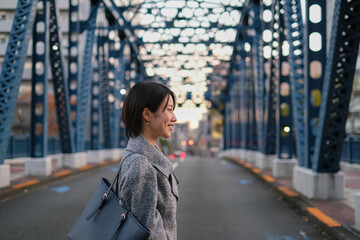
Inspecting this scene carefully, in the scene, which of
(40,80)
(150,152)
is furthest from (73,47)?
(150,152)

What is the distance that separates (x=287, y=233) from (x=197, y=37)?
781 inches

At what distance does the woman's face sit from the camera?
2.04 m

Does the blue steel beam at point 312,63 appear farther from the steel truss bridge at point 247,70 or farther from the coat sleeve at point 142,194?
the coat sleeve at point 142,194

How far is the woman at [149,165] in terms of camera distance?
70.4 inches

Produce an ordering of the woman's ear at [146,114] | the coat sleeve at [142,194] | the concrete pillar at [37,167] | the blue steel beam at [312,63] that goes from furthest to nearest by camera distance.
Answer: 1. the concrete pillar at [37,167]
2. the blue steel beam at [312,63]
3. the woman's ear at [146,114]
4. the coat sleeve at [142,194]

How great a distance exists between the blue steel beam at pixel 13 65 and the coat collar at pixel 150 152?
7.59 metres

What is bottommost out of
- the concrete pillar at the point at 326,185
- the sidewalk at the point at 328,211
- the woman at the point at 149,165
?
the sidewalk at the point at 328,211

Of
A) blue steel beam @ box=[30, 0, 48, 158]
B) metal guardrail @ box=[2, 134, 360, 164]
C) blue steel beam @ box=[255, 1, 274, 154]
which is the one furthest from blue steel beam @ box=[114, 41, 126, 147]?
blue steel beam @ box=[30, 0, 48, 158]

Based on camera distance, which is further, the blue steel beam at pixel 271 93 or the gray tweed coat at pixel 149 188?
the blue steel beam at pixel 271 93

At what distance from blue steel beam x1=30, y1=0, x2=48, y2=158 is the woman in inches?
391

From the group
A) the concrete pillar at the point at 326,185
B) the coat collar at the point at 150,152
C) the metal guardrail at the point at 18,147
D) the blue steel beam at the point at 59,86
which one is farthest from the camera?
the metal guardrail at the point at 18,147

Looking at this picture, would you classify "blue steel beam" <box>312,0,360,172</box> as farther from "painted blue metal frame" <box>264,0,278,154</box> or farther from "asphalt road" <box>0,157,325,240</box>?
"painted blue metal frame" <box>264,0,278,154</box>

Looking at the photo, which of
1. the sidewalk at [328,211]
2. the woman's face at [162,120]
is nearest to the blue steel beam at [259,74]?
the sidewalk at [328,211]

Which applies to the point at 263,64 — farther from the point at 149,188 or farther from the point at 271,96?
the point at 149,188
